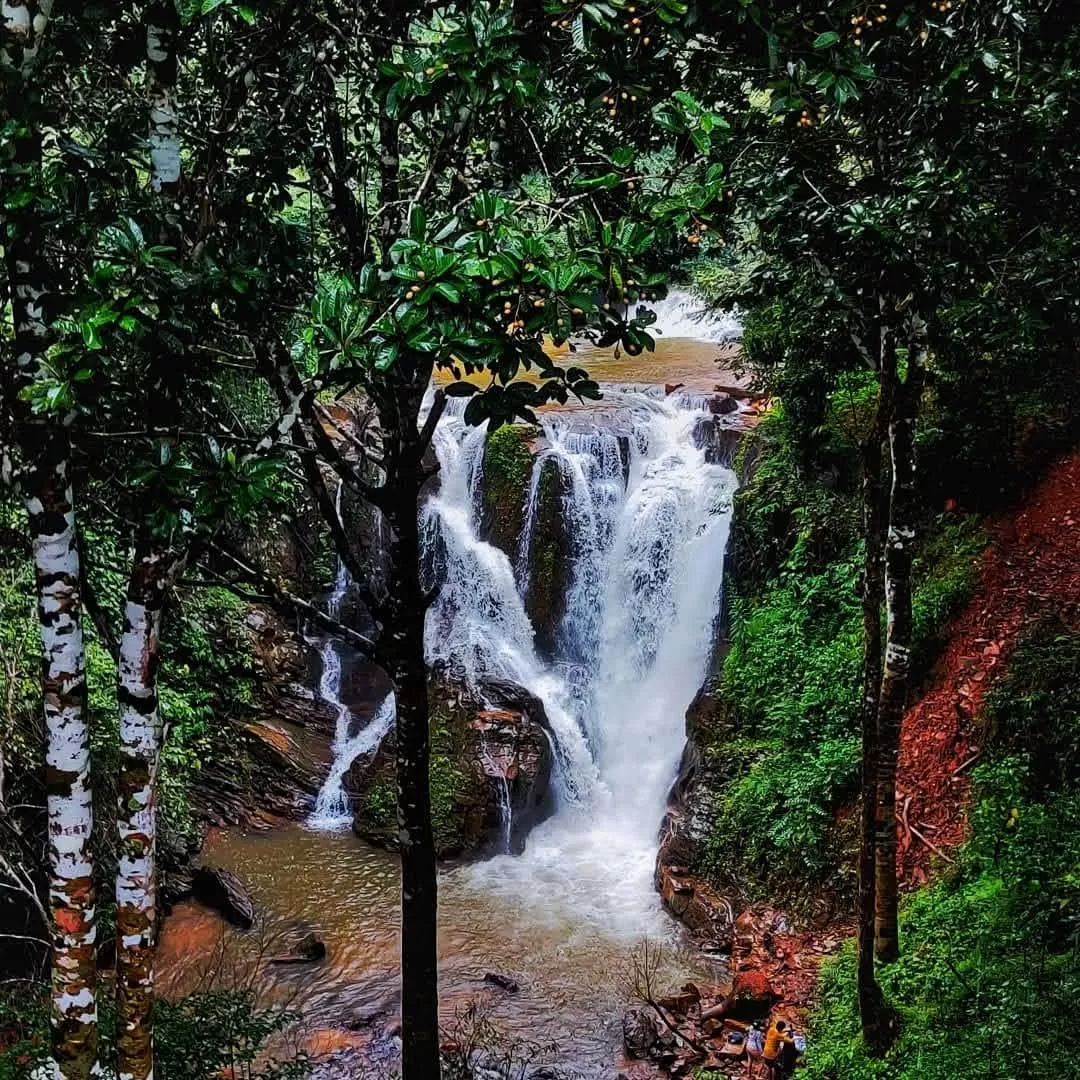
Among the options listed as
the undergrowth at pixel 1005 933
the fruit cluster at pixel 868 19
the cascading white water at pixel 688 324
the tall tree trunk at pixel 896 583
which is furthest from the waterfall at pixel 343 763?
the cascading white water at pixel 688 324

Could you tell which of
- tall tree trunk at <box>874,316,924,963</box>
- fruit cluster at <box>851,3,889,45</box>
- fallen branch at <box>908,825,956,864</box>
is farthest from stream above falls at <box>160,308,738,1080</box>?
fruit cluster at <box>851,3,889,45</box>

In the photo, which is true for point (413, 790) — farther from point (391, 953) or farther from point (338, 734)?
point (338, 734)

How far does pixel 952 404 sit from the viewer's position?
34.0ft

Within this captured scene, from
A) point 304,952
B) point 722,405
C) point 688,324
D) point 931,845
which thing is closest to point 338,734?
point 304,952

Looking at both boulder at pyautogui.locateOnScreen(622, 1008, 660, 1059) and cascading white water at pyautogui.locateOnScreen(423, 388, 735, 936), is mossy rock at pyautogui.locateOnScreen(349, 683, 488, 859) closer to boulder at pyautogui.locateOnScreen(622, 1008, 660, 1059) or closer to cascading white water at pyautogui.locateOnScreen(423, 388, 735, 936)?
cascading white water at pyautogui.locateOnScreen(423, 388, 735, 936)

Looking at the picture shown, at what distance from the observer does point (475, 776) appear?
41.5 feet

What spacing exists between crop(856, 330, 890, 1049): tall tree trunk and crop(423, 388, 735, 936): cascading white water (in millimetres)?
5390

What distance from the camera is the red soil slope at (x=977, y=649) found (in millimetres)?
8266

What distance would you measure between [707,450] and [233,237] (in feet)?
40.5

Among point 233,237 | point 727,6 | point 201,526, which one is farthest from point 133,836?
point 727,6

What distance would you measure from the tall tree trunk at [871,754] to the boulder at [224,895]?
6886 mm

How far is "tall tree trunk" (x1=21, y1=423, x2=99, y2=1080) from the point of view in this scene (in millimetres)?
3809

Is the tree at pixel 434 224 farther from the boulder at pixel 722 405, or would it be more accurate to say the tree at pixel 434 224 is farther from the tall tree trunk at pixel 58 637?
the boulder at pixel 722 405

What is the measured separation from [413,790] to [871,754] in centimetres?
308
